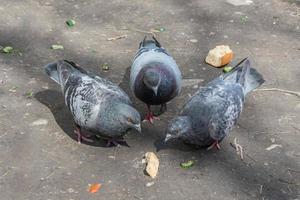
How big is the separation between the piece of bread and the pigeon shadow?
1831 millimetres

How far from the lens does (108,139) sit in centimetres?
505

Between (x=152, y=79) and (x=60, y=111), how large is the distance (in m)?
1.11

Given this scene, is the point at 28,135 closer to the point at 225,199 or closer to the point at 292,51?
the point at 225,199

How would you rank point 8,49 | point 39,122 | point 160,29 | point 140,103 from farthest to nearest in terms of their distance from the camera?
point 160,29
point 8,49
point 140,103
point 39,122

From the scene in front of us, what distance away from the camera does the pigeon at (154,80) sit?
16.9 feet

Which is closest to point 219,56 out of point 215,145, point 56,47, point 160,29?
point 160,29

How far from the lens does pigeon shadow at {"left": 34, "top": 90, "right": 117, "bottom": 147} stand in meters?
5.18

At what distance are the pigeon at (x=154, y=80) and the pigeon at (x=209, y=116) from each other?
0.32 m

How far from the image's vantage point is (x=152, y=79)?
5.10 meters

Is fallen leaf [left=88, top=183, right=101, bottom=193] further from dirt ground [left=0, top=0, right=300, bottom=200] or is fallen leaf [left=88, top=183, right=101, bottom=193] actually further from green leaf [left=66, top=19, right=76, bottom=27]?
green leaf [left=66, top=19, right=76, bottom=27]

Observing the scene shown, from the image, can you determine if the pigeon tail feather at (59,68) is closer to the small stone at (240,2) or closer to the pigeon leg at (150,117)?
the pigeon leg at (150,117)

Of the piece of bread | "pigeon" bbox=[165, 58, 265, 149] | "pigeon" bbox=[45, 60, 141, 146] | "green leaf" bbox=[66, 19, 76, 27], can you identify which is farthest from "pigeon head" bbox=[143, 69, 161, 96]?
"green leaf" bbox=[66, 19, 76, 27]

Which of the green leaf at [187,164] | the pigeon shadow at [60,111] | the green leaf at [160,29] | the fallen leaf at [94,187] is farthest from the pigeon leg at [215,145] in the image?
the green leaf at [160,29]

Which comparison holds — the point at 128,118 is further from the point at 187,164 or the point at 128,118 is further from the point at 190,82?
the point at 190,82
